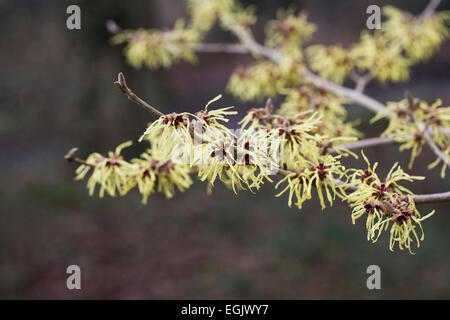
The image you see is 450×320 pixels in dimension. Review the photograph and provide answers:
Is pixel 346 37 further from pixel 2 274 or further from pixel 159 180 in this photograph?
pixel 159 180

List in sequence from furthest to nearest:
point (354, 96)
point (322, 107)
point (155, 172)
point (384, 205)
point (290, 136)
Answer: point (354, 96)
point (322, 107)
point (155, 172)
point (290, 136)
point (384, 205)

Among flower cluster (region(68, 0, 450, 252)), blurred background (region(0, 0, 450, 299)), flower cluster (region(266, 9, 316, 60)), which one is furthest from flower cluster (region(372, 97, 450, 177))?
blurred background (region(0, 0, 450, 299))

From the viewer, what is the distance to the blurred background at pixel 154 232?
4137 mm

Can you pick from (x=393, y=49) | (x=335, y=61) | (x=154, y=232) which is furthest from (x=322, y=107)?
(x=154, y=232)

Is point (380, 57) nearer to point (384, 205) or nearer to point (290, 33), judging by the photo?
point (290, 33)

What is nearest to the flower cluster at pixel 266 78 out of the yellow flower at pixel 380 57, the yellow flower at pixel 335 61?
the yellow flower at pixel 335 61

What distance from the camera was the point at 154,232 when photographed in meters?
5.14

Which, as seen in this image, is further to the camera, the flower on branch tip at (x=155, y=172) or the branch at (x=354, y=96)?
the branch at (x=354, y=96)

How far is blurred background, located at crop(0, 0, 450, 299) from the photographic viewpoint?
414cm

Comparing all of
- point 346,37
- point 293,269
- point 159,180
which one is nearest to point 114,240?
point 293,269

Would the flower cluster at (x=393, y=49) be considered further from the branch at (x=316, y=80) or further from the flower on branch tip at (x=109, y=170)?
the flower on branch tip at (x=109, y=170)

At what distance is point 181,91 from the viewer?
10328 mm

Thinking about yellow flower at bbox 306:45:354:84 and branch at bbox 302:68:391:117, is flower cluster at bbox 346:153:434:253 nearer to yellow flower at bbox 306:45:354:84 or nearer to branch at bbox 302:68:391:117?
branch at bbox 302:68:391:117

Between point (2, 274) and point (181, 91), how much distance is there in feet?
22.2
